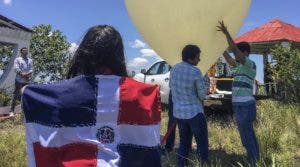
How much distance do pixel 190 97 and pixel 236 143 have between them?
8.08 ft

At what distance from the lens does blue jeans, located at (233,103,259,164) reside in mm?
5922

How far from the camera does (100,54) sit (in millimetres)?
2613

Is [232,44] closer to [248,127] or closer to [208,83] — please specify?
[248,127]

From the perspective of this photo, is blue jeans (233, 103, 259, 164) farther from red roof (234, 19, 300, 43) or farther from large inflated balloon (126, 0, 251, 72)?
red roof (234, 19, 300, 43)

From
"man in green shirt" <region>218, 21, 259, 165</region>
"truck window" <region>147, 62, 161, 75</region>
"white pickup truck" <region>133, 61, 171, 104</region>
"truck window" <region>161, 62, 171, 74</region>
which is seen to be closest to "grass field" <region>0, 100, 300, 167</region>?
"man in green shirt" <region>218, 21, 259, 165</region>

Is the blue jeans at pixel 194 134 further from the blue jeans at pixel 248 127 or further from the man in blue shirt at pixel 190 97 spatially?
the blue jeans at pixel 248 127

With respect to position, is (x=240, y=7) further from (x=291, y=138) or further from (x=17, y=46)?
(x=17, y=46)

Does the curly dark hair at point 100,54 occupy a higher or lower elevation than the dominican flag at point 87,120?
higher

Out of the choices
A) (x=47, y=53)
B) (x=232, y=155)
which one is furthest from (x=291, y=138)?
(x=47, y=53)

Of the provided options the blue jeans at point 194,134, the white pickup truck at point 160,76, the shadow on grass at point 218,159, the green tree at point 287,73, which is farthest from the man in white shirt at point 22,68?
the green tree at point 287,73

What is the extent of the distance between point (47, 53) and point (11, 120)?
11.7 metres

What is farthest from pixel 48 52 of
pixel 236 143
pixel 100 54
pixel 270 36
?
pixel 100 54

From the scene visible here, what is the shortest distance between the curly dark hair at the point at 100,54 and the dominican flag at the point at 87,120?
0.05 metres

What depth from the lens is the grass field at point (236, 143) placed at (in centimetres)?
642
